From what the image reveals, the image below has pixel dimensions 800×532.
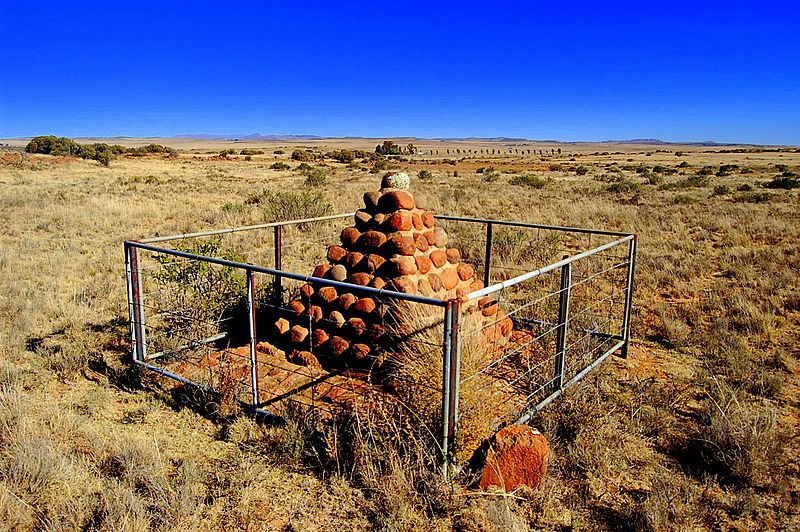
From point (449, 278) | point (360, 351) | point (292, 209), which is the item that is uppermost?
point (449, 278)

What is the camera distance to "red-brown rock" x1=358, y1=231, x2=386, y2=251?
5773 mm

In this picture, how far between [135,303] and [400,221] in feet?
9.29

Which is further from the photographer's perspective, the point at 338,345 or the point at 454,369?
the point at 338,345

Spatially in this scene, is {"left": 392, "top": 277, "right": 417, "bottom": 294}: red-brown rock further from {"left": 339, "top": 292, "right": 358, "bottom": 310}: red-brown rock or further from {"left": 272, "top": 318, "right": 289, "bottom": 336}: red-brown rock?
{"left": 272, "top": 318, "right": 289, "bottom": 336}: red-brown rock

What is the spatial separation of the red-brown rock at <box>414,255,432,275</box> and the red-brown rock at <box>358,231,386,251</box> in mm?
386

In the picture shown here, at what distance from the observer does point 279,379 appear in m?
5.58

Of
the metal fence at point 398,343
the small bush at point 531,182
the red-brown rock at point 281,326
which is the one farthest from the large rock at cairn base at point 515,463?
the small bush at point 531,182

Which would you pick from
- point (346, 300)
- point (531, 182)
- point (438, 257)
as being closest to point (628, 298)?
point (438, 257)

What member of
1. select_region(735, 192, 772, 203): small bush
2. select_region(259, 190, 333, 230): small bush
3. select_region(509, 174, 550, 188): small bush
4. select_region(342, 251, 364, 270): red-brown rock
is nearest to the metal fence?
select_region(342, 251, 364, 270): red-brown rock

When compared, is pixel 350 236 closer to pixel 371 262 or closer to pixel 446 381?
pixel 371 262

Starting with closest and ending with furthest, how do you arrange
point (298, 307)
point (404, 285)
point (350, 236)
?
point (404, 285) → point (350, 236) → point (298, 307)

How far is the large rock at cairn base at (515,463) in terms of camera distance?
13.0 feet

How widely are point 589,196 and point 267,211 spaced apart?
13.4m

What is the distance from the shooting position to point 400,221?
567cm
